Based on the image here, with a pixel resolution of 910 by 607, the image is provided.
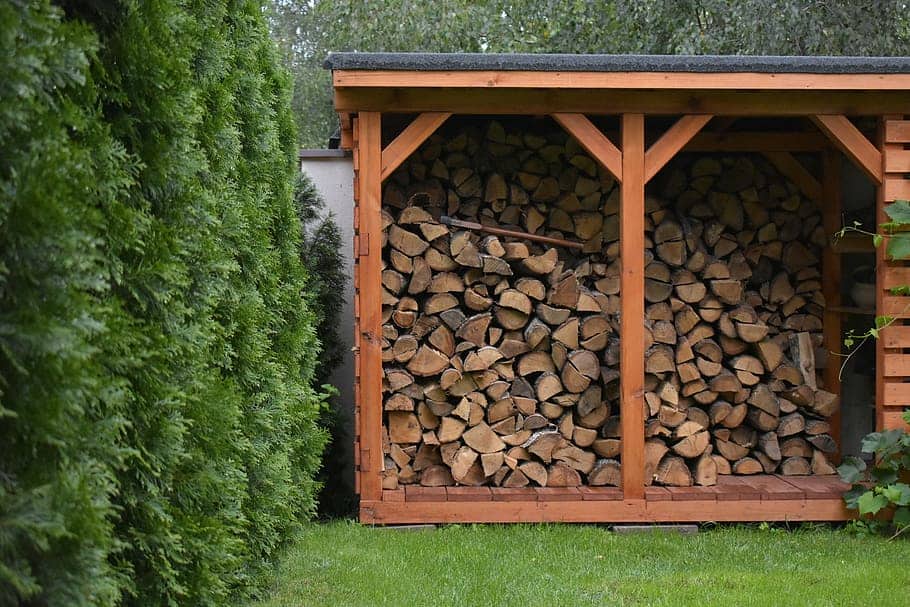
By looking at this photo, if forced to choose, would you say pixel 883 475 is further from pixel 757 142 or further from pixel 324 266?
pixel 324 266

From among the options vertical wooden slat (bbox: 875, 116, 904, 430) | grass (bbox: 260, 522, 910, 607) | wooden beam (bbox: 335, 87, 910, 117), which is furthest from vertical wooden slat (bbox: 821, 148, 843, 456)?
grass (bbox: 260, 522, 910, 607)

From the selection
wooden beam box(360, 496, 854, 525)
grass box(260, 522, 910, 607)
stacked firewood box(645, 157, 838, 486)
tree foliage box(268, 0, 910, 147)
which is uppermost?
tree foliage box(268, 0, 910, 147)

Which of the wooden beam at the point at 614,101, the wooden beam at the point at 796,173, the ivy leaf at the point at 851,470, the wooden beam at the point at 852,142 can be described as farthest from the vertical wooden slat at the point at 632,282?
the wooden beam at the point at 796,173

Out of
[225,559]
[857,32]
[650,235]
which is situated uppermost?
[857,32]

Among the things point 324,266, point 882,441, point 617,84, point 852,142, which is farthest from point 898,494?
point 324,266

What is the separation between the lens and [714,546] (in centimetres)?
498

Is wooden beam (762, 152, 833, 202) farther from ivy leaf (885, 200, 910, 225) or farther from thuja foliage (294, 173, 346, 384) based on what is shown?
thuja foliage (294, 173, 346, 384)

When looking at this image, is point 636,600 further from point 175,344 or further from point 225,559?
point 175,344

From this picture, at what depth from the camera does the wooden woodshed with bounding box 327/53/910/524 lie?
203 inches

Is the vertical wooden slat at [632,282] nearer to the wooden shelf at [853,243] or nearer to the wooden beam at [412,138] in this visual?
the wooden beam at [412,138]

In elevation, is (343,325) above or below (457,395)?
above

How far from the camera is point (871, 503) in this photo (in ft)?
16.7

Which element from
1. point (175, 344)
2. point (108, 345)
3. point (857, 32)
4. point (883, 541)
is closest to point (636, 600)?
point (883, 541)

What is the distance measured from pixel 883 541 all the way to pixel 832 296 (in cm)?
162
